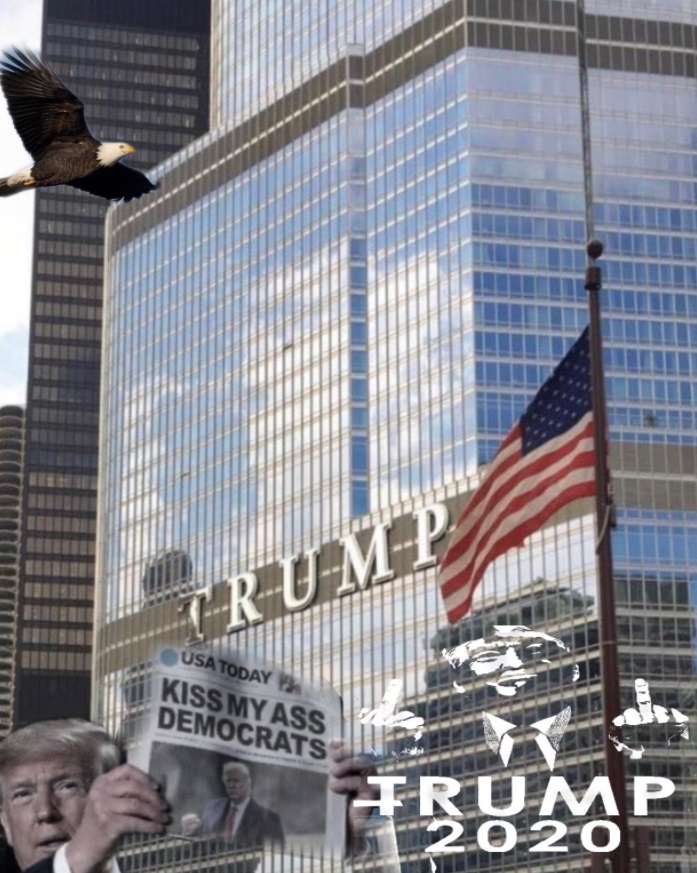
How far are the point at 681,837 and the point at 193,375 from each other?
72.2 metres

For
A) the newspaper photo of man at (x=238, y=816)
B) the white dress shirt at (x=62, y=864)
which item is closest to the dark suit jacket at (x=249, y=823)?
the newspaper photo of man at (x=238, y=816)

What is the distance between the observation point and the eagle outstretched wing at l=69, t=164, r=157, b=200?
136ft

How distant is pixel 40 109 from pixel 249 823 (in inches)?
701

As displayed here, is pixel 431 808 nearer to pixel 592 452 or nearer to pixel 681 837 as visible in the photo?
pixel 681 837

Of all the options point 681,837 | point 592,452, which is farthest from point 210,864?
point 592,452

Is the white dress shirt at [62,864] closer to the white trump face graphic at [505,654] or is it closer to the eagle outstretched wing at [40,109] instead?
the eagle outstretched wing at [40,109]

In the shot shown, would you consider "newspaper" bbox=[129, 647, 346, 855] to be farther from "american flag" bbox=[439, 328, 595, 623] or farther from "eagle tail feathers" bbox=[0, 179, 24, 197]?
"eagle tail feathers" bbox=[0, 179, 24, 197]

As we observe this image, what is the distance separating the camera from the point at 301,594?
7160 inches

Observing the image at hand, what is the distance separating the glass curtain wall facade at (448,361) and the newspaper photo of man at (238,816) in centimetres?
11897

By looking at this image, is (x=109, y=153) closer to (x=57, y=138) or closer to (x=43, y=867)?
(x=57, y=138)

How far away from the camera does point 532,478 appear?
38750 millimetres

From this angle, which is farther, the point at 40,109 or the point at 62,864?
the point at 40,109

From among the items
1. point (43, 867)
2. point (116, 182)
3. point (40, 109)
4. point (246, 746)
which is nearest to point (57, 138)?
point (40, 109)

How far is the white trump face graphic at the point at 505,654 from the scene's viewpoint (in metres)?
160
